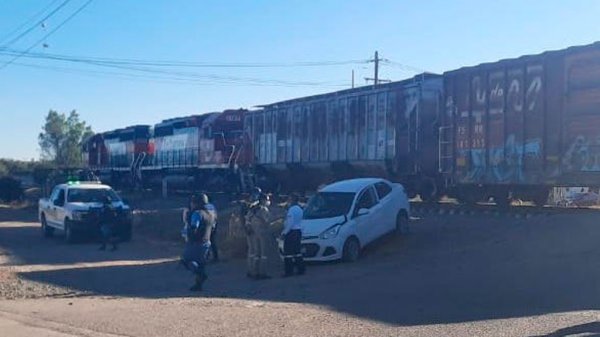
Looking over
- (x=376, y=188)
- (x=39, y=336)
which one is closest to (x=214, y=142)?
(x=376, y=188)

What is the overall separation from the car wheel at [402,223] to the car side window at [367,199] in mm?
1062

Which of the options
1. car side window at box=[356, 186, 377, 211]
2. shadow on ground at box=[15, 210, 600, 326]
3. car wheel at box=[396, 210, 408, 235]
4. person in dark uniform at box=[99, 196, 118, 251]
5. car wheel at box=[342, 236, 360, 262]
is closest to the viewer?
shadow on ground at box=[15, 210, 600, 326]

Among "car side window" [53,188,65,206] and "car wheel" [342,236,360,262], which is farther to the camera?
"car side window" [53,188,65,206]

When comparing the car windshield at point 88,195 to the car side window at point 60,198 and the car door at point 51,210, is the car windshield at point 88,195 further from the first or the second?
the car door at point 51,210

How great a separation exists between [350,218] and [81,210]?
423 inches

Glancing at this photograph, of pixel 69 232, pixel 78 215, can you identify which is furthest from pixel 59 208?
pixel 78 215

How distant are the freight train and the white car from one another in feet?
15.0

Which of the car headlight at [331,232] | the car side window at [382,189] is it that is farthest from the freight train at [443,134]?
the car headlight at [331,232]

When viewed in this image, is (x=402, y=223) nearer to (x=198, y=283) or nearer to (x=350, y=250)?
(x=350, y=250)

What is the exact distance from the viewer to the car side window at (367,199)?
19.7m

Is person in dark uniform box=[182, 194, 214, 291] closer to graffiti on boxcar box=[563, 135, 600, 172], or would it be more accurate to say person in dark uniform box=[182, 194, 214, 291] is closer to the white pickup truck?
graffiti on boxcar box=[563, 135, 600, 172]

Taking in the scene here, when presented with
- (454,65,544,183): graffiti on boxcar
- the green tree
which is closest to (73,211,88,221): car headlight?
(454,65,544,183): graffiti on boxcar

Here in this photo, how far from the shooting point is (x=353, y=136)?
32.4 meters

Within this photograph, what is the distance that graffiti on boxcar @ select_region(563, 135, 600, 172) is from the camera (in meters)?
21.4
